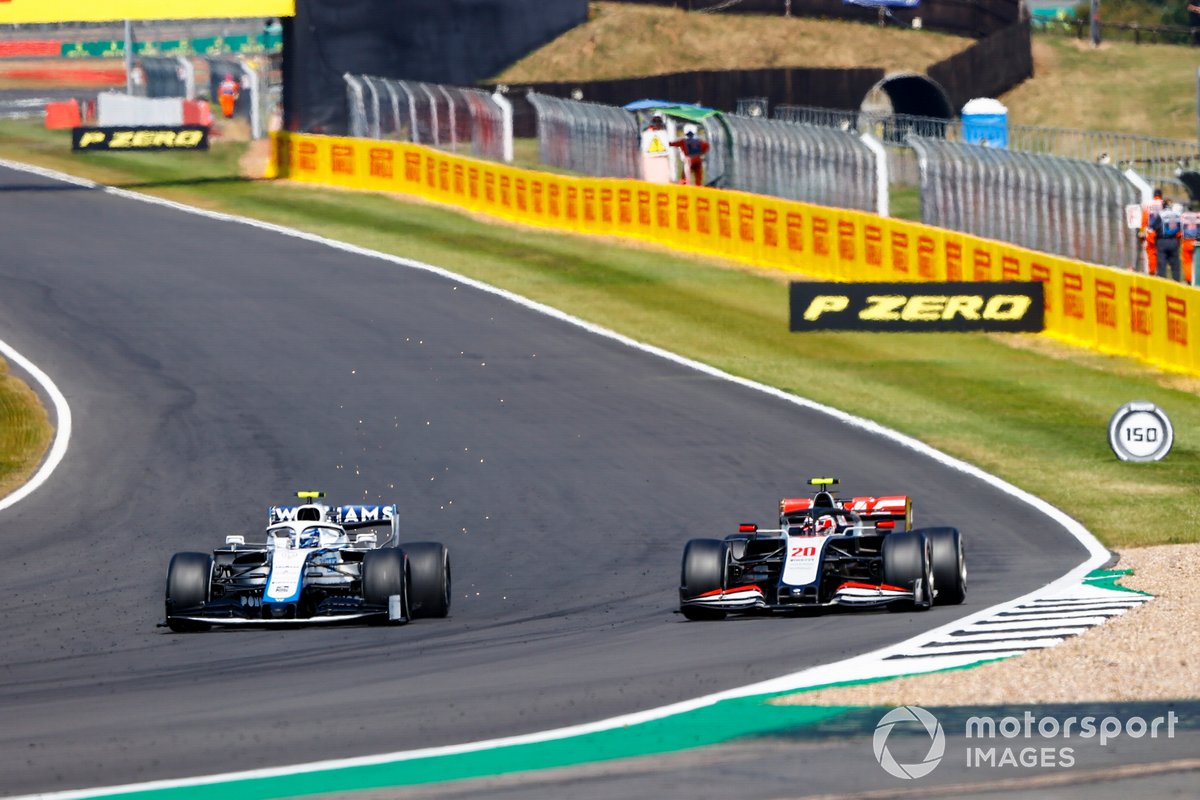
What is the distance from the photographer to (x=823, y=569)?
54.3 ft

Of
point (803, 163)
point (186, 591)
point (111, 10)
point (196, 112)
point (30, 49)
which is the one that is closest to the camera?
point (186, 591)

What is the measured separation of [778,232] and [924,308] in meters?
5.78

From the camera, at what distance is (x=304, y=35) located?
57250mm

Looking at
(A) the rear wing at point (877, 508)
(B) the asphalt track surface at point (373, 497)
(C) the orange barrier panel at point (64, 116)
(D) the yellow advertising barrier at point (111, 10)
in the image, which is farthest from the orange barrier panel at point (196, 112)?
(A) the rear wing at point (877, 508)

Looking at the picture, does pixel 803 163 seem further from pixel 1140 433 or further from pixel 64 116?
pixel 64 116

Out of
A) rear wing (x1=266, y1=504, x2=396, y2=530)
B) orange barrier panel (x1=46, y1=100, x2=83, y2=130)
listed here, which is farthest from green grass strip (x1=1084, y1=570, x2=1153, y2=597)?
orange barrier panel (x1=46, y1=100, x2=83, y2=130)

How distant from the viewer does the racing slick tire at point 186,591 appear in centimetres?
1641

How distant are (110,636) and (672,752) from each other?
6.54m

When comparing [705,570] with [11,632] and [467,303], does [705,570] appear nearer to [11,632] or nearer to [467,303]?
[11,632]

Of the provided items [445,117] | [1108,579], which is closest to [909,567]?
[1108,579]

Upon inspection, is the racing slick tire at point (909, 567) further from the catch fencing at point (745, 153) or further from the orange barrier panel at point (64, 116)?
the orange barrier panel at point (64, 116)

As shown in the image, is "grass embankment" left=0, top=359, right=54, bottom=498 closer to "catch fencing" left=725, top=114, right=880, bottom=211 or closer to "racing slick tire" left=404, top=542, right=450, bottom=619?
"racing slick tire" left=404, top=542, right=450, bottom=619

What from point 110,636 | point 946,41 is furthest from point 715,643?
point 946,41

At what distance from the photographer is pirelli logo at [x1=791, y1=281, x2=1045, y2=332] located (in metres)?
34.4
